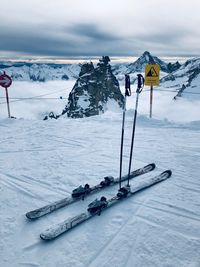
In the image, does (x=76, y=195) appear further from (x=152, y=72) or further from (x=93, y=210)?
(x=152, y=72)

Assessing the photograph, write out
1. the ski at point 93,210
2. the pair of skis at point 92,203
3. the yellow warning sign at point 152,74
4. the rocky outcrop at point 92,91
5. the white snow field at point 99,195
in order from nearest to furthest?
the white snow field at point 99,195, the ski at point 93,210, the pair of skis at point 92,203, the yellow warning sign at point 152,74, the rocky outcrop at point 92,91

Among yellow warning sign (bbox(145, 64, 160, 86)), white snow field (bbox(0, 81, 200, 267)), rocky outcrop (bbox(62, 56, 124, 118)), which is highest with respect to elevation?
yellow warning sign (bbox(145, 64, 160, 86))

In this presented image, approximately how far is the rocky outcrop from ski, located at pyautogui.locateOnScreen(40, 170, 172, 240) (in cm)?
9942

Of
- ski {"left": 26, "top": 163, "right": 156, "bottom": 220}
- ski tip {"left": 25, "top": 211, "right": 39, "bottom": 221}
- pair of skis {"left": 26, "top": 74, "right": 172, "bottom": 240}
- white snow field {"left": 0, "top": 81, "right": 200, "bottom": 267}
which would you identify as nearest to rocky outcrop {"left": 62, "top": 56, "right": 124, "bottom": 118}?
white snow field {"left": 0, "top": 81, "right": 200, "bottom": 267}

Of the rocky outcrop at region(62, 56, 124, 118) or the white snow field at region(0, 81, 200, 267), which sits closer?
the white snow field at region(0, 81, 200, 267)

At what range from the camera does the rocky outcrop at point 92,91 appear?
352 feet

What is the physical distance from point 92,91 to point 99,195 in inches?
4244

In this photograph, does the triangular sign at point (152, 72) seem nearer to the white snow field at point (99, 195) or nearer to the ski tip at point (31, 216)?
the white snow field at point (99, 195)

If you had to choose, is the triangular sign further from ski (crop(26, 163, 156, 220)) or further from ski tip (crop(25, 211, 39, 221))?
ski tip (crop(25, 211, 39, 221))

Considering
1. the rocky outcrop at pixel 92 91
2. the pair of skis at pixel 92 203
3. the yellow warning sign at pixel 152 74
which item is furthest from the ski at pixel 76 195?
the rocky outcrop at pixel 92 91

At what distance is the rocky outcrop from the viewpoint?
107 meters

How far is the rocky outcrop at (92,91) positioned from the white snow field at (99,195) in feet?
314

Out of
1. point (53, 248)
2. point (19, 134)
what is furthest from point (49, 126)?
point (53, 248)

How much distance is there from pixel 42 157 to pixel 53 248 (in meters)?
4.55
